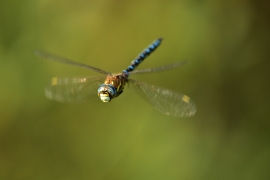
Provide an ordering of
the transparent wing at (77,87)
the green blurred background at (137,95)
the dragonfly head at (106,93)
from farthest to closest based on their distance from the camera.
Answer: the green blurred background at (137,95) < the transparent wing at (77,87) < the dragonfly head at (106,93)

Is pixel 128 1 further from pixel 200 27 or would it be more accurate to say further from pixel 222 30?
pixel 222 30

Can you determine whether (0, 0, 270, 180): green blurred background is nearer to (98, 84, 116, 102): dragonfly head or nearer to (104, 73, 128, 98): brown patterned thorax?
(104, 73, 128, 98): brown patterned thorax

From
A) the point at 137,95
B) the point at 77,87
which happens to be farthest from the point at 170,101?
the point at 137,95

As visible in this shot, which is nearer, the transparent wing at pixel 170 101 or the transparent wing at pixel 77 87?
the transparent wing at pixel 170 101

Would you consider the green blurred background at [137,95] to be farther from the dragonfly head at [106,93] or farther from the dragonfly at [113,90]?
the dragonfly head at [106,93]

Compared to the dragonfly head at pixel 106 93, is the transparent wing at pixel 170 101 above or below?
above

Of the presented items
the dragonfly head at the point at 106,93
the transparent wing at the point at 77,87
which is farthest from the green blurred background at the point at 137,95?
the dragonfly head at the point at 106,93

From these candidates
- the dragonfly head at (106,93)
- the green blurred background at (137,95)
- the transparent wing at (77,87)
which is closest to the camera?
the dragonfly head at (106,93)

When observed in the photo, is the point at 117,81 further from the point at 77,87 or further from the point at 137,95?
the point at 137,95
